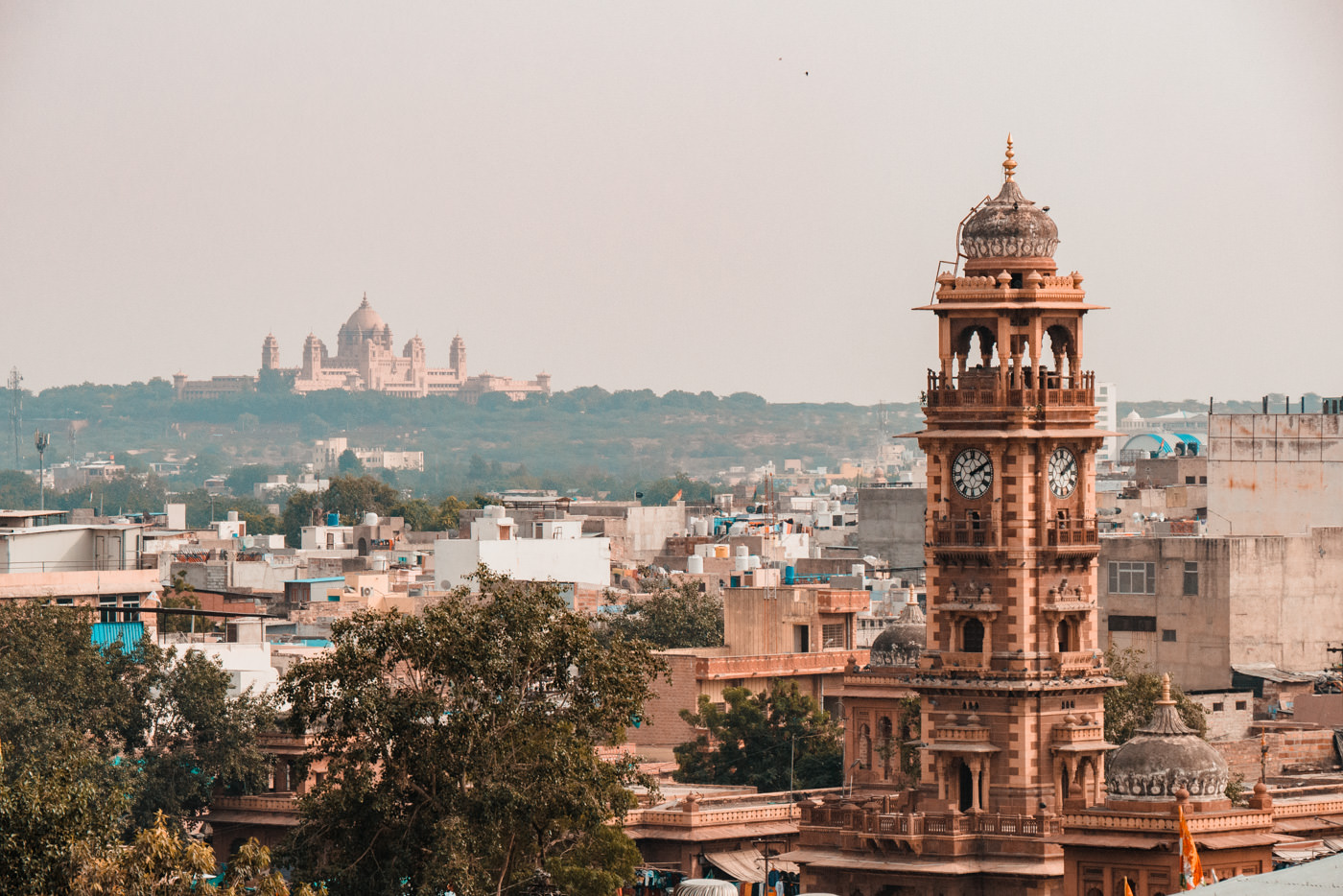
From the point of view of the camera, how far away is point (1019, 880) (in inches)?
1934

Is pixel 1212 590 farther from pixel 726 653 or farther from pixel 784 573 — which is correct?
pixel 784 573

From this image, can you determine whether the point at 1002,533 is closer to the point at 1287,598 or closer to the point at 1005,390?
the point at 1005,390

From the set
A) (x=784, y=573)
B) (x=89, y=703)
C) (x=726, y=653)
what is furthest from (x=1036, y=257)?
(x=784, y=573)

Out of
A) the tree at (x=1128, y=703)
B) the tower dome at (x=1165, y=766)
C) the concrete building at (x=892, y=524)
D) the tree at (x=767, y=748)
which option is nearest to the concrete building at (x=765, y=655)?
the tree at (x=767, y=748)

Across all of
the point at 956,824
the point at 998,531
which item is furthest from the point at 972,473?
the point at 956,824

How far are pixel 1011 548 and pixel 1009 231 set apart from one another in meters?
5.62

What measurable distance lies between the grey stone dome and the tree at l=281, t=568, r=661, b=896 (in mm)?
10842

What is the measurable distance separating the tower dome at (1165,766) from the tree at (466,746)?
746 cm

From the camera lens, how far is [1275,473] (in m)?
93.4

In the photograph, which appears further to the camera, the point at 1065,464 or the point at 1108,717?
the point at 1108,717

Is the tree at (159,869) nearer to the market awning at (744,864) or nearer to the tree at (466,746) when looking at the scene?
the tree at (466,746)

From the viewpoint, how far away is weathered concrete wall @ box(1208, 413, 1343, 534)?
92438mm

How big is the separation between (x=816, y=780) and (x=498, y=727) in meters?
21.9

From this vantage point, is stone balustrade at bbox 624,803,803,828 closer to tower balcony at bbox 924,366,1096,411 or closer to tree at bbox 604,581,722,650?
tower balcony at bbox 924,366,1096,411
